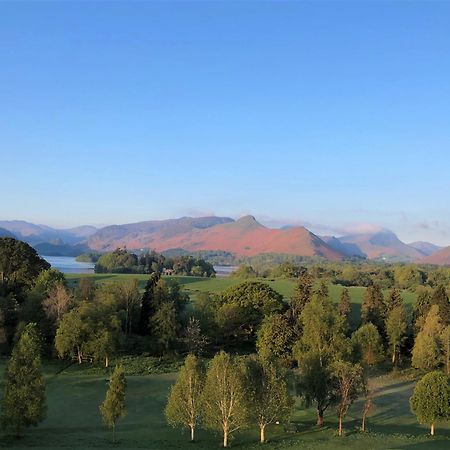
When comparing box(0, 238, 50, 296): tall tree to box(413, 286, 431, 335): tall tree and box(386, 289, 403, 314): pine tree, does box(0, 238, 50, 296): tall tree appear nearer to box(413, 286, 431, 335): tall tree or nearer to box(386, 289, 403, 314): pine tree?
box(386, 289, 403, 314): pine tree

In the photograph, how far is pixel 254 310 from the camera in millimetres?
77562

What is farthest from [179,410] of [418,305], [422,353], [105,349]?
[418,305]

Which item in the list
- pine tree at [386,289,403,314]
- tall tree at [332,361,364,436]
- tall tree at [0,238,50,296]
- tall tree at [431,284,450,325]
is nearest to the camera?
tall tree at [332,361,364,436]

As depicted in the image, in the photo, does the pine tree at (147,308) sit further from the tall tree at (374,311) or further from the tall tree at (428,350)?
the tall tree at (428,350)

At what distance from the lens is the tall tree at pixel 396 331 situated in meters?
69.4

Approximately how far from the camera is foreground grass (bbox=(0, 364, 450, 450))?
32531 millimetres

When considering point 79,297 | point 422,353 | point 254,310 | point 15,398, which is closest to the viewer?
point 15,398

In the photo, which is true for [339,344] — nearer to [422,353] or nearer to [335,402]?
[335,402]

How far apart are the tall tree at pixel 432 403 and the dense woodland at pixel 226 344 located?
3.1 inches

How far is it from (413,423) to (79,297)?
48322 millimetres

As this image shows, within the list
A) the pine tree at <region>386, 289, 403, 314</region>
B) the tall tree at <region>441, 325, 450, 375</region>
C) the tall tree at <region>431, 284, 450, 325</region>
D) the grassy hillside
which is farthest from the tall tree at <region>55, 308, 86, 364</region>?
the tall tree at <region>431, 284, 450, 325</region>

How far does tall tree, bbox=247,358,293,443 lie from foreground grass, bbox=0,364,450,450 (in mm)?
1548

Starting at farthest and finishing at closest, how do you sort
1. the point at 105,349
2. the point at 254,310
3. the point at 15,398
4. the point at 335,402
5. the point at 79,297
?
the point at 254,310 → the point at 79,297 → the point at 105,349 → the point at 335,402 → the point at 15,398

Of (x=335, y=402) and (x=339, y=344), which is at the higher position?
(x=339, y=344)
